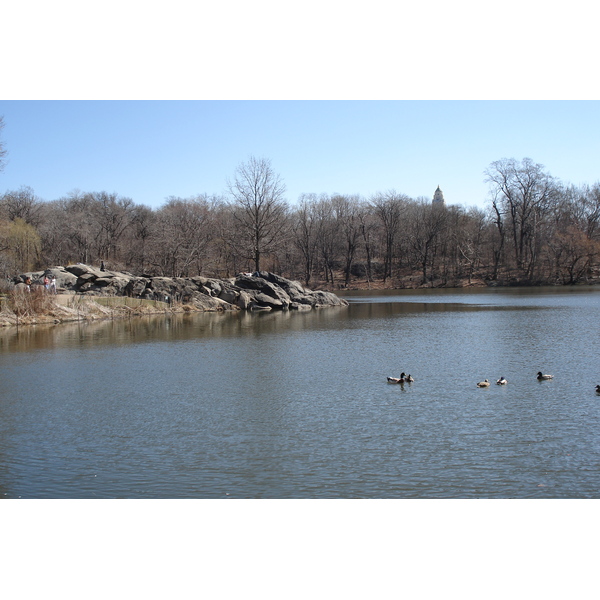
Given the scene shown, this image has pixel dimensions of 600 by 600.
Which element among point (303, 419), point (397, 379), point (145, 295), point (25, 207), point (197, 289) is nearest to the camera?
point (303, 419)

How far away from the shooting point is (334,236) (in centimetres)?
8656

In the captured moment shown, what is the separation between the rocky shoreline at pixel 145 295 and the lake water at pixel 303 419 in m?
10.5

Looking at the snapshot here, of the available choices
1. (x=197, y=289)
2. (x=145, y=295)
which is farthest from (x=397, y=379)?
(x=197, y=289)

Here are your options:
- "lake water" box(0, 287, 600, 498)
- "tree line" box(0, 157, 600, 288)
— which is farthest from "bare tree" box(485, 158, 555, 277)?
"lake water" box(0, 287, 600, 498)

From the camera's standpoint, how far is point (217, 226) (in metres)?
74.8

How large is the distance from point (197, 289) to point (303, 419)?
31518 mm

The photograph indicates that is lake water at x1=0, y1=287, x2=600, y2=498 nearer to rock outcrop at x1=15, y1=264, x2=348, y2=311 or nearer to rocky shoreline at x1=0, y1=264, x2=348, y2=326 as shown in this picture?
rocky shoreline at x1=0, y1=264, x2=348, y2=326

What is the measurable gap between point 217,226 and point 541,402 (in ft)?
215

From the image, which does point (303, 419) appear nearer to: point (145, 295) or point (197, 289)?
point (145, 295)

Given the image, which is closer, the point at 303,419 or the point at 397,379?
the point at 303,419

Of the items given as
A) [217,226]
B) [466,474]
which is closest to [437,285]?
[217,226]

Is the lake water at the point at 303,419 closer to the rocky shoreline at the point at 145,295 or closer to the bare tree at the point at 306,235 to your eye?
the rocky shoreline at the point at 145,295

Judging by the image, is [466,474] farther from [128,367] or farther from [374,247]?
[374,247]

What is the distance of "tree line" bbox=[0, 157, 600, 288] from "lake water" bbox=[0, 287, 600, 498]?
1424 inches
